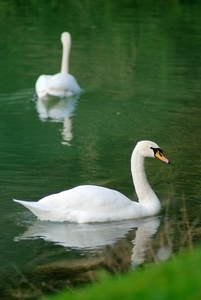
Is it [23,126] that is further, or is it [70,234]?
[23,126]

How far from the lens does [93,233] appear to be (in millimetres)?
10352

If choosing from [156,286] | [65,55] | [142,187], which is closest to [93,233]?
[142,187]

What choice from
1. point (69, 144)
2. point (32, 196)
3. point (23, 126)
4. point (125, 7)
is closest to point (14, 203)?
A: point (32, 196)

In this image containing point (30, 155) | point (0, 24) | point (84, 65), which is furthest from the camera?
point (0, 24)

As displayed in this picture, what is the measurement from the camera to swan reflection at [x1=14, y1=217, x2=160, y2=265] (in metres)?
9.85

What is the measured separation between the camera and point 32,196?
1134 centimetres

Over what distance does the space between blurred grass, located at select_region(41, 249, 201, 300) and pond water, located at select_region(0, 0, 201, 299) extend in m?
2.48

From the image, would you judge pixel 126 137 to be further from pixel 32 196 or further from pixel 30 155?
pixel 32 196

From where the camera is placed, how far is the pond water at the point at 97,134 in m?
9.36

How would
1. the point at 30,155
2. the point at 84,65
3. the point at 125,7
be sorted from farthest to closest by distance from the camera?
the point at 125,7 < the point at 84,65 < the point at 30,155

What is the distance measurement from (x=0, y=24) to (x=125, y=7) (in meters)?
4.77

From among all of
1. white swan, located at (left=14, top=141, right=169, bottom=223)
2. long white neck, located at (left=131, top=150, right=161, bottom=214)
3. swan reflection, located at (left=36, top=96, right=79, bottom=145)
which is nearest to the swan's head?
long white neck, located at (left=131, top=150, right=161, bottom=214)

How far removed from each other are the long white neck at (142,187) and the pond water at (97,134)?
0.16 m

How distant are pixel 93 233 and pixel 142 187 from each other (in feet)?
3.58
